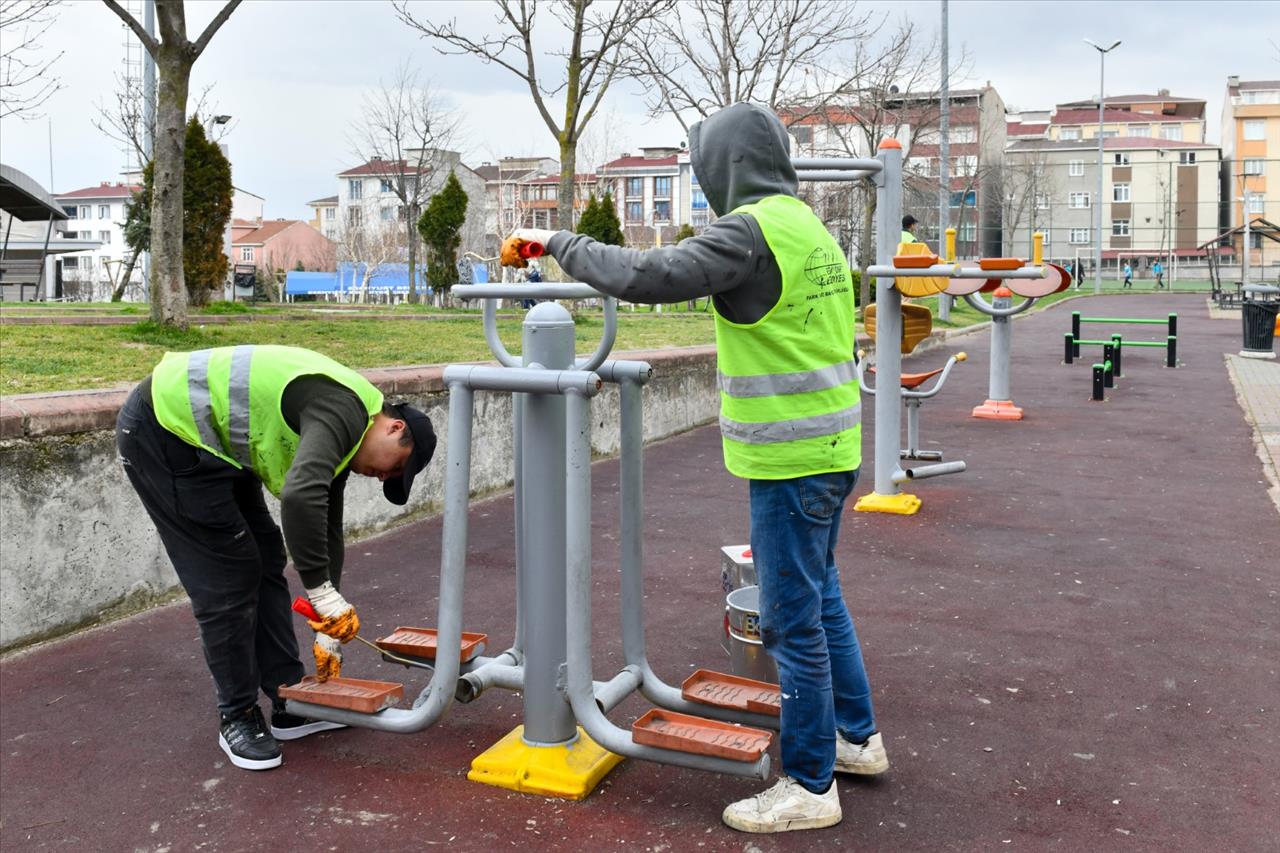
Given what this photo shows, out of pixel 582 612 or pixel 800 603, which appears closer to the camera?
pixel 800 603

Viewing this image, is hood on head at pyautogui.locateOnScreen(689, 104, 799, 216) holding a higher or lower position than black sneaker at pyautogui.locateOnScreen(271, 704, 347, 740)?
higher

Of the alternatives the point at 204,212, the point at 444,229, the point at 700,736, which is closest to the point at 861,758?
the point at 700,736

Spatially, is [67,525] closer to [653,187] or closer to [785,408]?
[785,408]

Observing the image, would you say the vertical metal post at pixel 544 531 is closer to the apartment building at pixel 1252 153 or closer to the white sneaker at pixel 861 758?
Answer: the white sneaker at pixel 861 758

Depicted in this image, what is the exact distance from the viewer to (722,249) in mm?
2873

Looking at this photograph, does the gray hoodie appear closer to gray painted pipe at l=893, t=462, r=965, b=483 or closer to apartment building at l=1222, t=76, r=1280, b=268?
gray painted pipe at l=893, t=462, r=965, b=483

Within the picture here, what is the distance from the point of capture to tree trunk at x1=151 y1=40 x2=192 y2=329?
9.55 m

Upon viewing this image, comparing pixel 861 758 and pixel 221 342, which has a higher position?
pixel 221 342

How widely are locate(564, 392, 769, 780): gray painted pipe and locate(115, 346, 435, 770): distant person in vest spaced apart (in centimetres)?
44

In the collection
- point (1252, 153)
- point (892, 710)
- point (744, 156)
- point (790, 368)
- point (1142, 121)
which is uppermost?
point (1142, 121)

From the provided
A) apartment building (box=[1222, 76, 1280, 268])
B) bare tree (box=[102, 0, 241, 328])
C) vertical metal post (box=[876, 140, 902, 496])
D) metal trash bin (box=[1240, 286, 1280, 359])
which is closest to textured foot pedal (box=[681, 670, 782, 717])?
vertical metal post (box=[876, 140, 902, 496])

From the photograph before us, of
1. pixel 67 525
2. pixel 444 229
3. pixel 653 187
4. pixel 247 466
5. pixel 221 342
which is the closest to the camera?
pixel 247 466

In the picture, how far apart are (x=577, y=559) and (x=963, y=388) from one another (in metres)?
12.2

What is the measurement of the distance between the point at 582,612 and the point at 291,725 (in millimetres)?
1174
